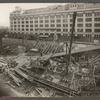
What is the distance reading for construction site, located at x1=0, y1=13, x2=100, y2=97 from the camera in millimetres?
2057

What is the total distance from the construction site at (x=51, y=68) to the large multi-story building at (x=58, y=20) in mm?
143

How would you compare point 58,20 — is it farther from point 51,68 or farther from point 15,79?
point 15,79

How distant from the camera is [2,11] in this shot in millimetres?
2150

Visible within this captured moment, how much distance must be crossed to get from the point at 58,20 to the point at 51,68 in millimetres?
741

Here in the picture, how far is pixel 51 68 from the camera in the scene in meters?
2.14

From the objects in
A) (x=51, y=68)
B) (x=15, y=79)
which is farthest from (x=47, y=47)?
(x=15, y=79)

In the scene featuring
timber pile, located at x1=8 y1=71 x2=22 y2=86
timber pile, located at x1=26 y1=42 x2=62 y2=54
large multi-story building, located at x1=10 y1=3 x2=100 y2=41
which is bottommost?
timber pile, located at x1=8 y1=71 x2=22 y2=86

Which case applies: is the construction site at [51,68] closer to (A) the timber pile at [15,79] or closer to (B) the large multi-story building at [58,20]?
(A) the timber pile at [15,79]

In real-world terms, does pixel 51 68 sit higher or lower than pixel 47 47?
lower

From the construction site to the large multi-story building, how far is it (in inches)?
5.6

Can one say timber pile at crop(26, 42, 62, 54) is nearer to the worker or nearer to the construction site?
the construction site

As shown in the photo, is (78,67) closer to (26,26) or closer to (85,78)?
(85,78)

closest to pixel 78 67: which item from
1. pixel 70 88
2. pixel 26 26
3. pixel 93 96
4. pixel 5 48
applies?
pixel 70 88

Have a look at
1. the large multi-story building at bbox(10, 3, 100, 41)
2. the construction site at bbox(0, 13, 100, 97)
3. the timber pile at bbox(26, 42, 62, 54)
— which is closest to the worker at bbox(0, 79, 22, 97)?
the construction site at bbox(0, 13, 100, 97)
